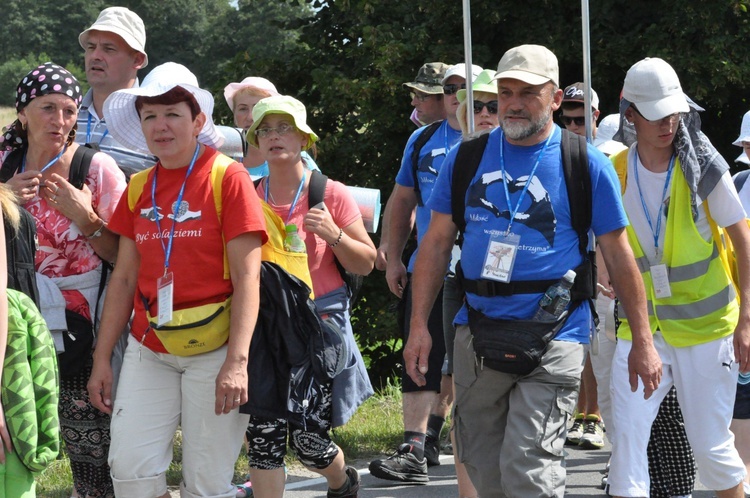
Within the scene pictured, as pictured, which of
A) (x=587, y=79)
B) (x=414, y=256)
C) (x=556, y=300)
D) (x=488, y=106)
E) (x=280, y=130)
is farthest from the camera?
(x=414, y=256)

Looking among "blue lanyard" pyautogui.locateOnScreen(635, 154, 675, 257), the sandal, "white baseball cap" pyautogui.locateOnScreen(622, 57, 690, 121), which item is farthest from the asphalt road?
"white baseball cap" pyautogui.locateOnScreen(622, 57, 690, 121)

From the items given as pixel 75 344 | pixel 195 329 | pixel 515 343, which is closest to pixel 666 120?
pixel 515 343

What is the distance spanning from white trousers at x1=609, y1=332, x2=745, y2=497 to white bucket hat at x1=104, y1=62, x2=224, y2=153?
6.49 ft

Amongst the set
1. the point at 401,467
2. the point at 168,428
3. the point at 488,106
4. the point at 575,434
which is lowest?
the point at 575,434

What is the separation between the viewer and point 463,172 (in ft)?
15.3

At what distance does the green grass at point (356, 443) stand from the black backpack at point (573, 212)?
2.57 metres

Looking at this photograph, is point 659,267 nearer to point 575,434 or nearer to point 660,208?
point 660,208

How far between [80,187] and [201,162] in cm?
65

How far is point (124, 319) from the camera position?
474cm

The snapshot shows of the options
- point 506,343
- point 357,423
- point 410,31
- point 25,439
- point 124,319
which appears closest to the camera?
point 25,439

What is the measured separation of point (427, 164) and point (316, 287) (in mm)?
1159

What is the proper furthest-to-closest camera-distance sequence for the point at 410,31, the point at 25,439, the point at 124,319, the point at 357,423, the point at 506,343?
the point at 410,31, the point at 357,423, the point at 124,319, the point at 506,343, the point at 25,439

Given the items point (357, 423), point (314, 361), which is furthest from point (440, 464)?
point (314, 361)

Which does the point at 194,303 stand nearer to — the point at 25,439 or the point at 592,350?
the point at 25,439
